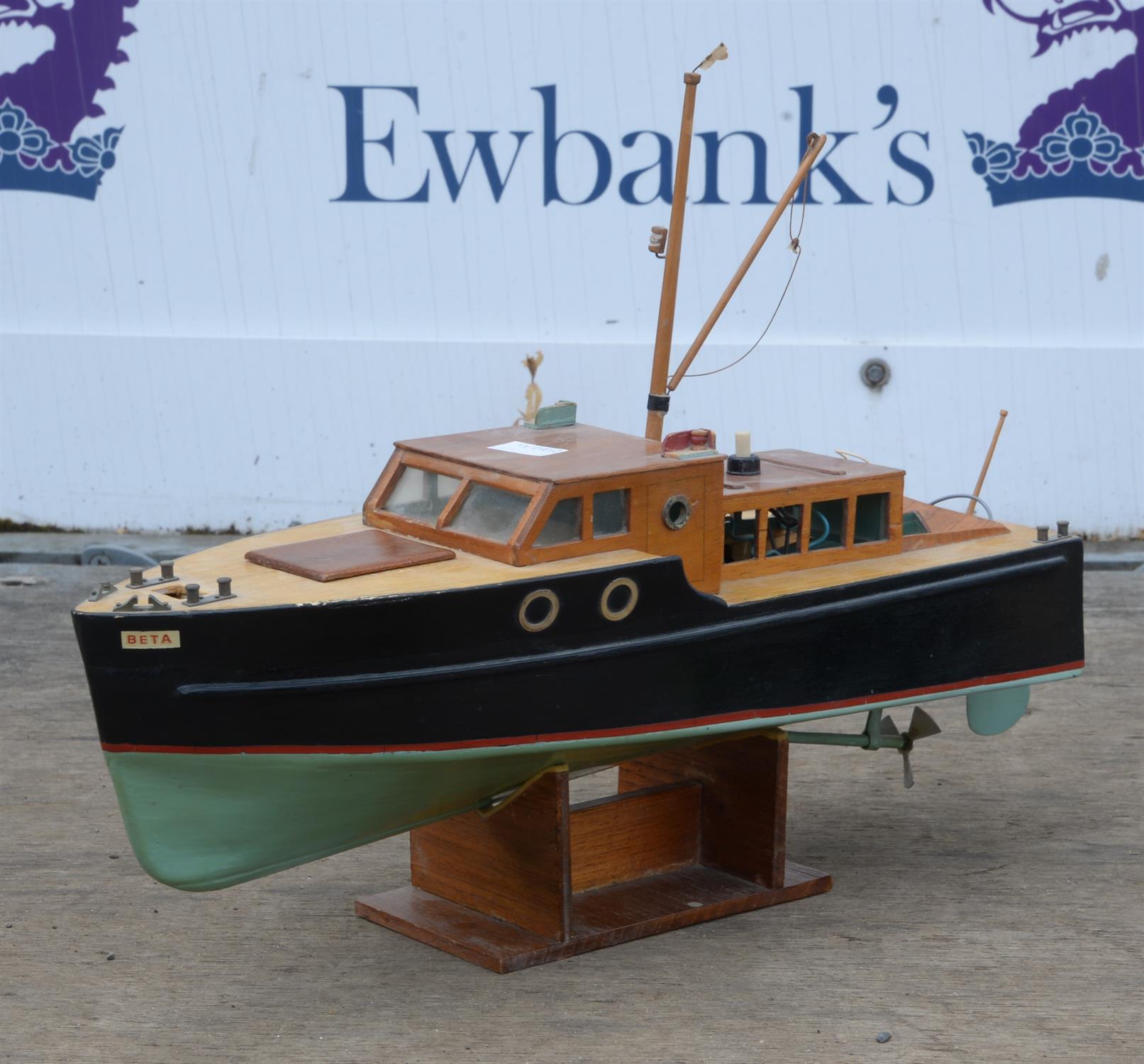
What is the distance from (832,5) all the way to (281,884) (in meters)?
7.16

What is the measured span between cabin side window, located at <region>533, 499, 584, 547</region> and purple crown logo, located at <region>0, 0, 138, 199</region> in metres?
7.21

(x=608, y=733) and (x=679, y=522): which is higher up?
(x=679, y=522)

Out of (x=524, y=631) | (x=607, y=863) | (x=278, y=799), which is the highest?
(x=524, y=631)

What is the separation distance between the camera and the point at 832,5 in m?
11.5

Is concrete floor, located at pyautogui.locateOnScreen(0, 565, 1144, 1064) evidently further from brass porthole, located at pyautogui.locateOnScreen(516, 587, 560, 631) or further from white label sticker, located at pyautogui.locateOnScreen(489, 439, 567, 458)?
white label sticker, located at pyautogui.locateOnScreen(489, 439, 567, 458)

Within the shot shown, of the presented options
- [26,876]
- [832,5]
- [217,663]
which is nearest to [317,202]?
[832,5]

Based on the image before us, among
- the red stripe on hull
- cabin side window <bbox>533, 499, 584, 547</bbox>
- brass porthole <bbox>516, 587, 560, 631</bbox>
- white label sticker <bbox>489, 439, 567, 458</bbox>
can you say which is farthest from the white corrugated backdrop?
brass porthole <bbox>516, 587, 560, 631</bbox>

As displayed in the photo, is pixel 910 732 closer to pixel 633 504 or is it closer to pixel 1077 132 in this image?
pixel 633 504

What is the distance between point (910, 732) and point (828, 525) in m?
1.04

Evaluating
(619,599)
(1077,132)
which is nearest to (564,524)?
(619,599)

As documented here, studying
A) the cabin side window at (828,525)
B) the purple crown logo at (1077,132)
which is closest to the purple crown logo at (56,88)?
the purple crown logo at (1077,132)

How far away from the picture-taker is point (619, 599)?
569cm

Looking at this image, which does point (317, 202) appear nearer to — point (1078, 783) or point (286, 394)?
point (286, 394)

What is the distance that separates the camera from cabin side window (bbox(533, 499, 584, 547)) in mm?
5781
